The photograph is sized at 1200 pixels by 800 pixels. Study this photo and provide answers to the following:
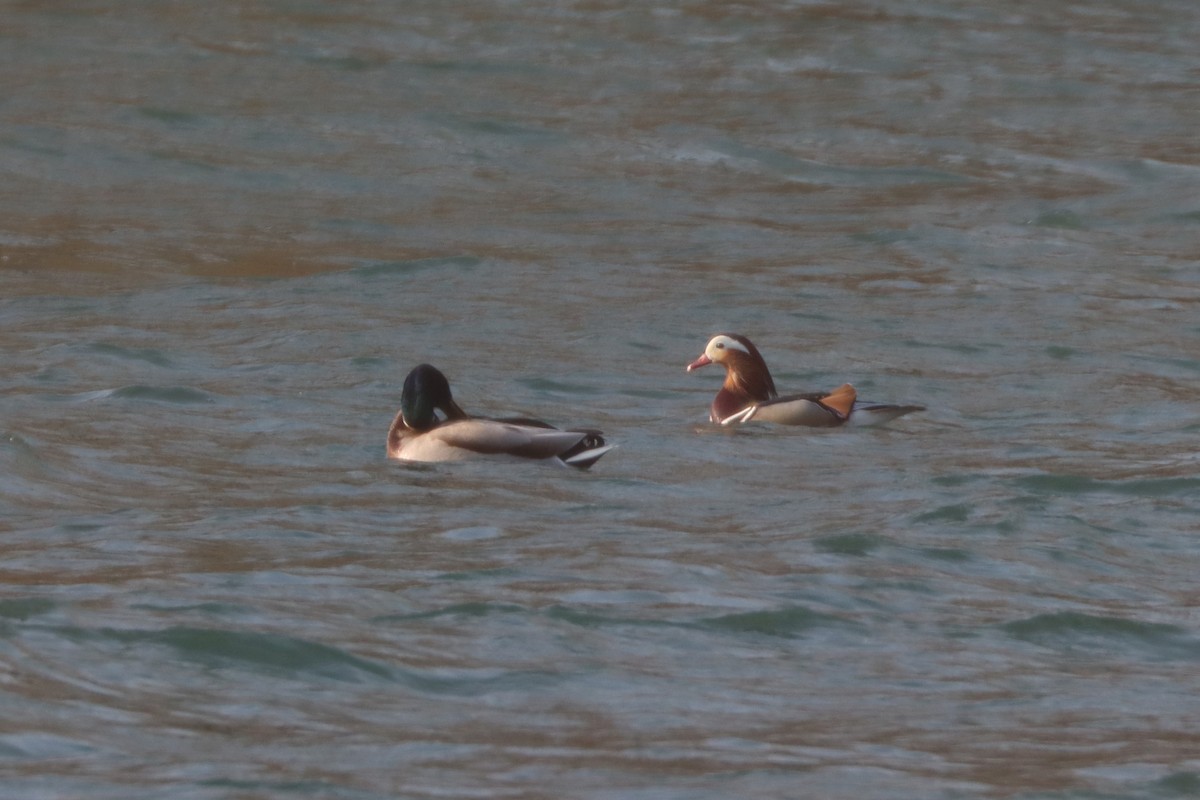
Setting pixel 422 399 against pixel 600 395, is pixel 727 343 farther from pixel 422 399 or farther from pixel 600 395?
pixel 422 399

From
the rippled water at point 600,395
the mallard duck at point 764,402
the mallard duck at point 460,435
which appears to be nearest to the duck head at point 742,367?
the mallard duck at point 764,402

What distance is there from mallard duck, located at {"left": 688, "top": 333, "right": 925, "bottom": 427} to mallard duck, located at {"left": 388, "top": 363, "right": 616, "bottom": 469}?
185cm

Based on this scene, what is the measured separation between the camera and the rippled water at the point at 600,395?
6621mm

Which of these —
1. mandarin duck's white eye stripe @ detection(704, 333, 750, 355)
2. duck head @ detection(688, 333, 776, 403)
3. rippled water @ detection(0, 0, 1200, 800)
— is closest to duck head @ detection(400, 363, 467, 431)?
rippled water @ detection(0, 0, 1200, 800)

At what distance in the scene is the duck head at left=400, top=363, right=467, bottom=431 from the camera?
36.9 feet

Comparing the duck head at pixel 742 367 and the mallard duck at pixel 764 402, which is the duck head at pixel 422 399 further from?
the duck head at pixel 742 367

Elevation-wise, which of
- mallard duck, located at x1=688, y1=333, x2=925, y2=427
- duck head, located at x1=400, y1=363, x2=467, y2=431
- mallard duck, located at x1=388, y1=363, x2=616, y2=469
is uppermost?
duck head, located at x1=400, y1=363, x2=467, y2=431

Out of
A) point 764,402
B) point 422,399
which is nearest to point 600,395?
point 764,402

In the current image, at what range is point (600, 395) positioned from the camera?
13.4 meters

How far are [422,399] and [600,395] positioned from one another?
235 cm

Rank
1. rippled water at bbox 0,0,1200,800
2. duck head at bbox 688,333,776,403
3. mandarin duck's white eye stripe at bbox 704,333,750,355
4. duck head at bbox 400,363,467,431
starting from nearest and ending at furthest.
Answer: rippled water at bbox 0,0,1200,800
duck head at bbox 400,363,467,431
duck head at bbox 688,333,776,403
mandarin duck's white eye stripe at bbox 704,333,750,355

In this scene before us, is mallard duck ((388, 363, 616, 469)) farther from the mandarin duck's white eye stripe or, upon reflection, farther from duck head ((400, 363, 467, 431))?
the mandarin duck's white eye stripe

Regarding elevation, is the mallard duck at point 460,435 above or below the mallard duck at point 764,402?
above

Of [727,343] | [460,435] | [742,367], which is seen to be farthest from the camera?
[727,343]
